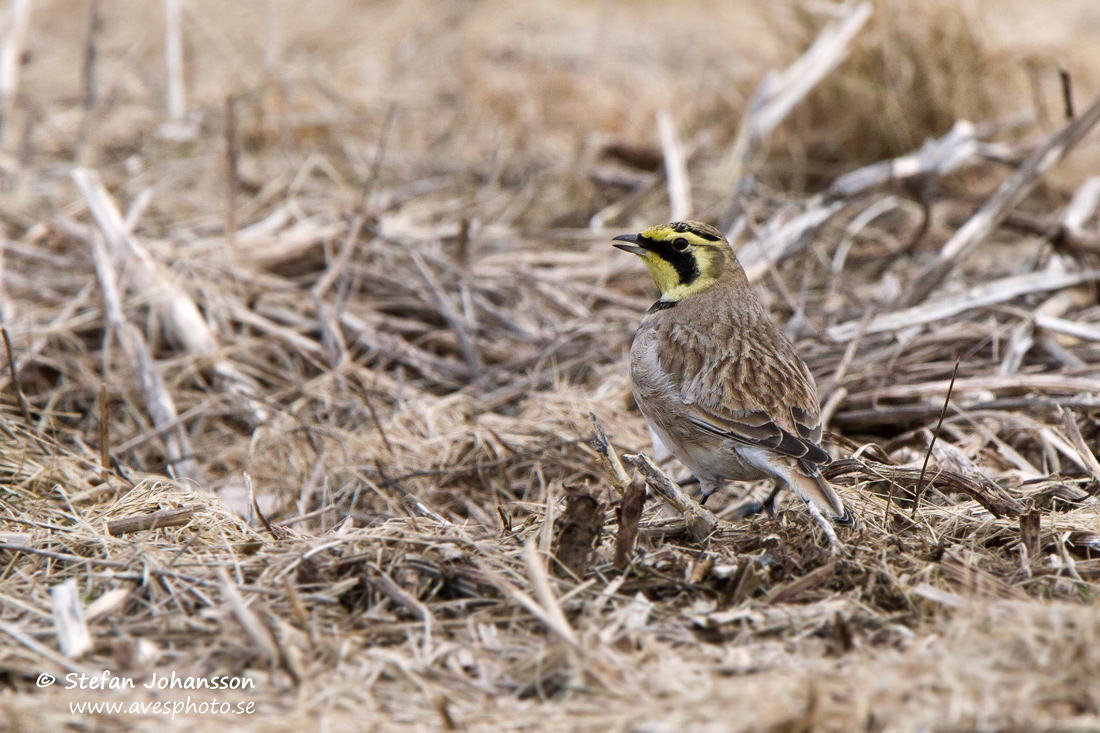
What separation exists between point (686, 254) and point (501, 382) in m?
1.62

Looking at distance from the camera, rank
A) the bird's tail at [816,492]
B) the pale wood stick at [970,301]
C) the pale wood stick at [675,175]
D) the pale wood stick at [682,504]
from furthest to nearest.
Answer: the pale wood stick at [675,175] → the pale wood stick at [970,301] → the pale wood stick at [682,504] → the bird's tail at [816,492]

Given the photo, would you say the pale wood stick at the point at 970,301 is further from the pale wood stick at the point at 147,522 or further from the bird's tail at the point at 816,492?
the pale wood stick at the point at 147,522

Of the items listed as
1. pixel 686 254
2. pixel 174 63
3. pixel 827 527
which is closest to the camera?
pixel 827 527

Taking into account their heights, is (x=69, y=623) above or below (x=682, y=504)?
above

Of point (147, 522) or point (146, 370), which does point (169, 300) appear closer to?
point (146, 370)

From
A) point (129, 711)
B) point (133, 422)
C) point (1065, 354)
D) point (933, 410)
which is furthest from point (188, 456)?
point (1065, 354)

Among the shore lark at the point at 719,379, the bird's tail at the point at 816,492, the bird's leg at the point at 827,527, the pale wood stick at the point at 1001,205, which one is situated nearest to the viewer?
the bird's leg at the point at 827,527

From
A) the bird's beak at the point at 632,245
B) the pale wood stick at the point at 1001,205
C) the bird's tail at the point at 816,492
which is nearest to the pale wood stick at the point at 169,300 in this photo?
the bird's beak at the point at 632,245

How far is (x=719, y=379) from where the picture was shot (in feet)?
15.0

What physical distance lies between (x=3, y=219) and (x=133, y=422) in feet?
9.07

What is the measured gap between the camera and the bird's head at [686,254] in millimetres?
5203

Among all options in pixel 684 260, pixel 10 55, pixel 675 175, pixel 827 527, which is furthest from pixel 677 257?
pixel 10 55

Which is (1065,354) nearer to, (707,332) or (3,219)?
(707,332)

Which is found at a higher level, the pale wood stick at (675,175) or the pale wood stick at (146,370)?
the pale wood stick at (675,175)
